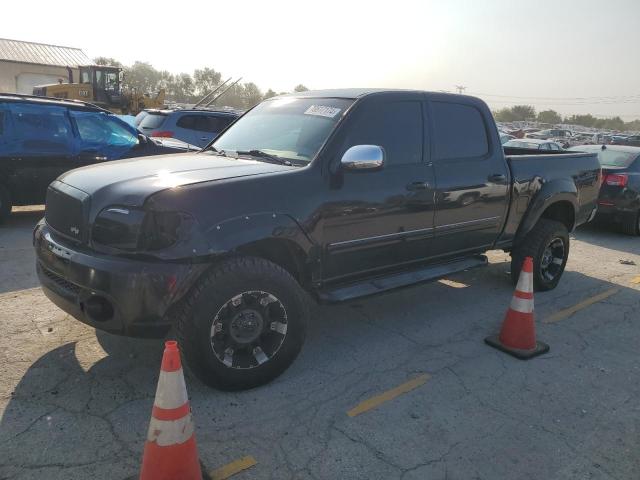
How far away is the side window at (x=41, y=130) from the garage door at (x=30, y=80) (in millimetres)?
44685

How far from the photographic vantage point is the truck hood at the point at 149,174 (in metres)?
3.05

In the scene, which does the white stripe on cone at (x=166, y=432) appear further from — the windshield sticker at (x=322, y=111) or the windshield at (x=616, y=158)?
the windshield at (x=616, y=158)

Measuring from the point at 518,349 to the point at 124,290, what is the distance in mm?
3026

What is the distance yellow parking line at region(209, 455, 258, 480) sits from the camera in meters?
2.57

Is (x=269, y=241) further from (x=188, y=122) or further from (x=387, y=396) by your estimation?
(x=188, y=122)

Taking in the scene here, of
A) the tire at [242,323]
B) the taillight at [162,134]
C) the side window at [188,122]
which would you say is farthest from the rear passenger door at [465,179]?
the side window at [188,122]

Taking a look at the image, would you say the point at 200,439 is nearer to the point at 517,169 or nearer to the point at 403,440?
the point at 403,440

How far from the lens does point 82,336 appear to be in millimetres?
3979

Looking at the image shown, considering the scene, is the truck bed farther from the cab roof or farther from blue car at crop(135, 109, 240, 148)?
blue car at crop(135, 109, 240, 148)

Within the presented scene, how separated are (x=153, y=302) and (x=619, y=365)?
356 cm

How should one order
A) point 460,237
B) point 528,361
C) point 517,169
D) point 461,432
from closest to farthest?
point 461,432 < point 528,361 < point 460,237 < point 517,169

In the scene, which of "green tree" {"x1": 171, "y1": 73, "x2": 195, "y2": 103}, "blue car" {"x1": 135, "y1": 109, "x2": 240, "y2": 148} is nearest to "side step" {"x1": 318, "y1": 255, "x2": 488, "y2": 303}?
"blue car" {"x1": 135, "y1": 109, "x2": 240, "y2": 148}

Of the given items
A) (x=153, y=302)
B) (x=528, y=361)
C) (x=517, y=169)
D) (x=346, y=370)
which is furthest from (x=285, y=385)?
(x=517, y=169)

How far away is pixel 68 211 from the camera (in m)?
3.27
